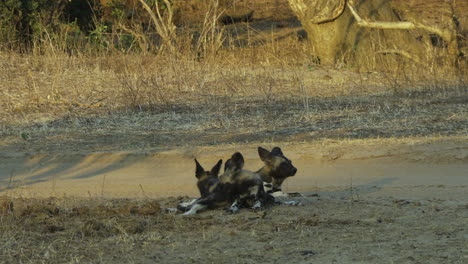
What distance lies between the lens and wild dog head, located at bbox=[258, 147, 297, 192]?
659 centimetres

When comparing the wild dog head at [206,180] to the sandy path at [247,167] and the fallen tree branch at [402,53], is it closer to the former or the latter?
the sandy path at [247,167]

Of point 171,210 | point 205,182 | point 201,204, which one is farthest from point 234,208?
point 171,210

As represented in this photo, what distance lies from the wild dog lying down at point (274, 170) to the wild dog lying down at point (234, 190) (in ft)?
1.29

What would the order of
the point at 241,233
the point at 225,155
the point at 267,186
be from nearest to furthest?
the point at 241,233
the point at 267,186
the point at 225,155

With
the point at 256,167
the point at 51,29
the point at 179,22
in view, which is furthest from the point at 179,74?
the point at 179,22

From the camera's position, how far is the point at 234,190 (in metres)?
6.18

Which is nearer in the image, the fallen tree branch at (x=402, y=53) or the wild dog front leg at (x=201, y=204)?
the wild dog front leg at (x=201, y=204)

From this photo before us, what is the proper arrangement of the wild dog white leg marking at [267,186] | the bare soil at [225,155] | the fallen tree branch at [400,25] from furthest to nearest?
the fallen tree branch at [400,25] → the wild dog white leg marking at [267,186] → the bare soil at [225,155]

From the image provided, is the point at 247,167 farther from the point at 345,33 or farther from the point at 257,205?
the point at 345,33

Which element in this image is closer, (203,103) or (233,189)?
(233,189)

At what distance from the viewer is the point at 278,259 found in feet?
16.0

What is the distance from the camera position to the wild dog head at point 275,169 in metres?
6.59

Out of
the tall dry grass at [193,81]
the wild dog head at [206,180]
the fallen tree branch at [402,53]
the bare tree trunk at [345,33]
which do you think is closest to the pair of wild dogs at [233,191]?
the wild dog head at [206,180]

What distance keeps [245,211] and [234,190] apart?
0.18 metres
